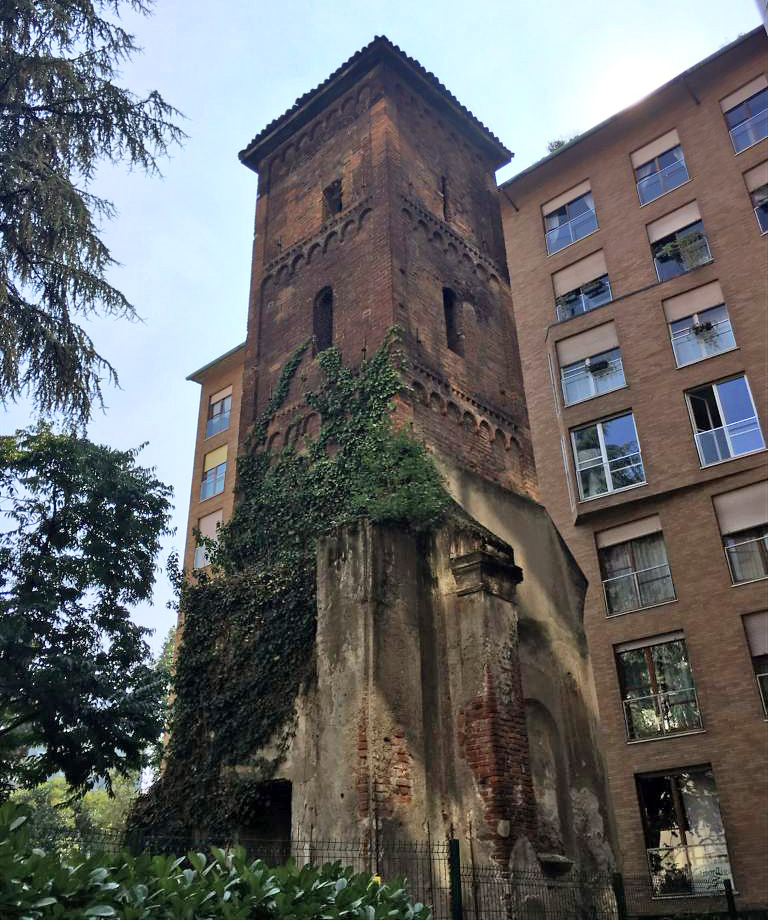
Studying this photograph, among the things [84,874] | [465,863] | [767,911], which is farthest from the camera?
[767,911]

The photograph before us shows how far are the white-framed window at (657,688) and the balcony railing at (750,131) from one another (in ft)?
45.7

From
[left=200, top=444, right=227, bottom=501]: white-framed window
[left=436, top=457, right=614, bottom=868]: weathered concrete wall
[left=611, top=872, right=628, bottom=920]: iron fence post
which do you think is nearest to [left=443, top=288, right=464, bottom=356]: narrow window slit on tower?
[left=436, top=457, right=614, bottom=868]: weathered concrete wall

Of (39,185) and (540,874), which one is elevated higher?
(39,185)

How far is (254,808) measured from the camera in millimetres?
10508

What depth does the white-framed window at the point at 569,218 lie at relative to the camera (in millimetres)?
26359

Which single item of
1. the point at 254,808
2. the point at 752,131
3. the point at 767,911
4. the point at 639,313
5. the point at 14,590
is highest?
the point at 752,131

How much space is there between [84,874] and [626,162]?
85.7ft

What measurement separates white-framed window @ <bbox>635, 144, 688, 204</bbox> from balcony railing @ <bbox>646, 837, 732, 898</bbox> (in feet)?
57.8

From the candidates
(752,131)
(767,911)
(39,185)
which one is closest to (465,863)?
(767,911)

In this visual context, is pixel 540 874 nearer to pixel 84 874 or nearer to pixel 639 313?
pixel 84 874

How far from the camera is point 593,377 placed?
949 inches

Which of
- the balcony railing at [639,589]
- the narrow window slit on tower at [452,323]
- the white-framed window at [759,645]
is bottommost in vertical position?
the white-framed window at [759,645]

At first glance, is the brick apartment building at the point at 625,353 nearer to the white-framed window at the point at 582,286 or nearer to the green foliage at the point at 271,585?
the white-framed window at the point at 582,286

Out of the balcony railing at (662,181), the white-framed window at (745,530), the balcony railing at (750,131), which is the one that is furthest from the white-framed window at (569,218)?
the white-framed window at (745,530)
